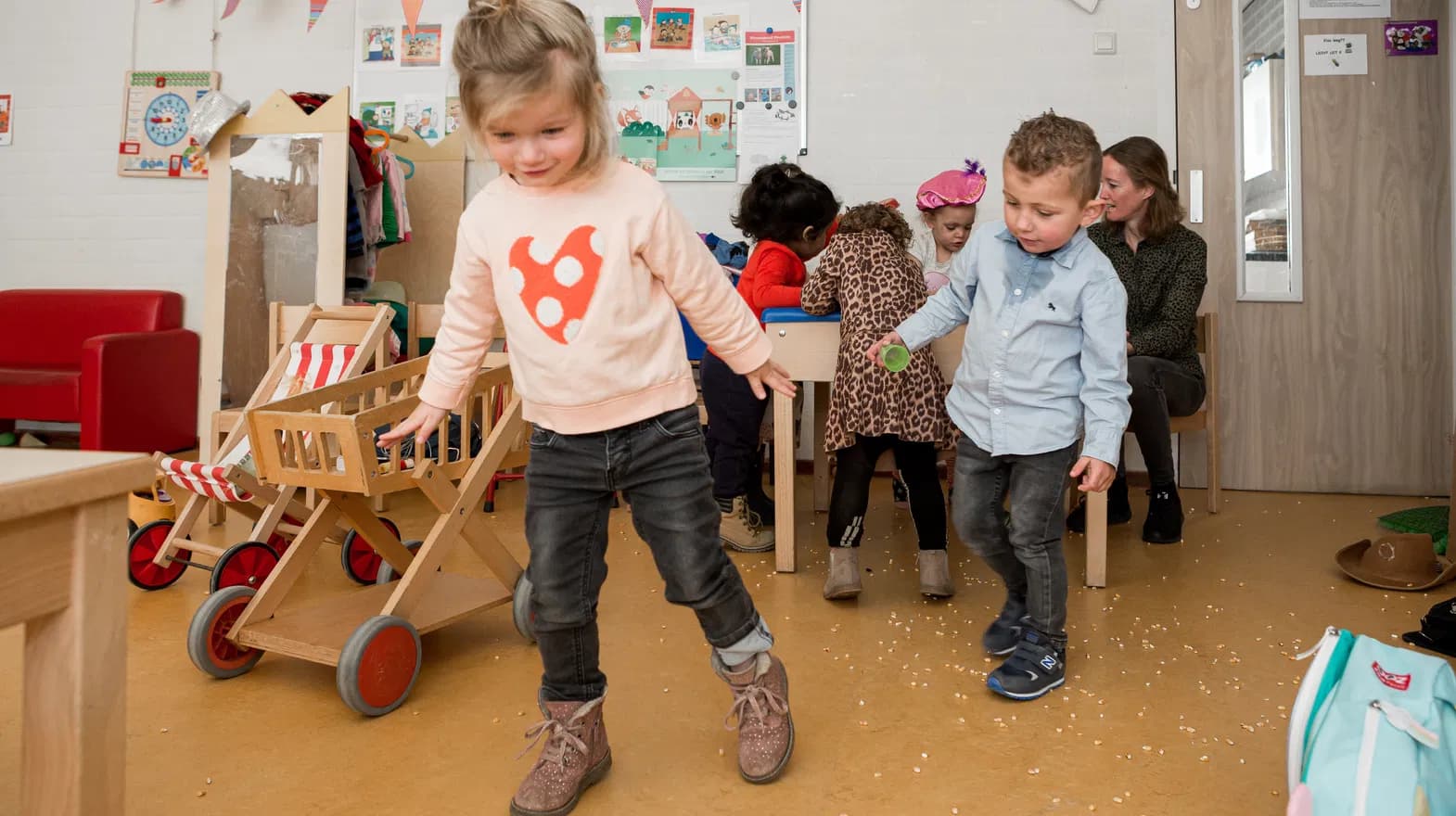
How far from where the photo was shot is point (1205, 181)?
420cm

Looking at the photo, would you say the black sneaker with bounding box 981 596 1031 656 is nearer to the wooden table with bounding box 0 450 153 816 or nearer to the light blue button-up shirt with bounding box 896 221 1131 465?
the light blue button-up shirt with bounding box 896 221 1131 465

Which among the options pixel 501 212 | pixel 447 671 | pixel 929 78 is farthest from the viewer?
pixel 929 78

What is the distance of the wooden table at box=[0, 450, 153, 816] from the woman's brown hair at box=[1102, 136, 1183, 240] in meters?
3.09

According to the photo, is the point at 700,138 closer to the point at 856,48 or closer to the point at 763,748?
the point at 856,48

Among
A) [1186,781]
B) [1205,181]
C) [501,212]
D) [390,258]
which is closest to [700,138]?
[390,258]

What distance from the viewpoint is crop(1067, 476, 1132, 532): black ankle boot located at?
3604 mm

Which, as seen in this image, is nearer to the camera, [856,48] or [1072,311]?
[1072,311]

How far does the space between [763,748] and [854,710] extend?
33 cm

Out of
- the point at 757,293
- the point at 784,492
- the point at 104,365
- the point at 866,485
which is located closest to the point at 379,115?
the point at 104,365

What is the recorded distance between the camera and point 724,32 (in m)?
4.55

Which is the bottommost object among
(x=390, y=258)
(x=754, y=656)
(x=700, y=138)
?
(x=754, y=656)

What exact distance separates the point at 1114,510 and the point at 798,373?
54.4 inches

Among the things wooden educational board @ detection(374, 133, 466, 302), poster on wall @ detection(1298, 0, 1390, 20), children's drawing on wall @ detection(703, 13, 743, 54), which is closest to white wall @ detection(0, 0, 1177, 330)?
children's drawing on wall @ detection(703, 13, 743, 54)

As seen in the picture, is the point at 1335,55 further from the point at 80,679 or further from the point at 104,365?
the point at 104,365
